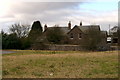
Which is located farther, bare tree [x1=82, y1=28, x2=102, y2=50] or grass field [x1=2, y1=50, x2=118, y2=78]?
bare tree [x1=82, y1=28, x2=102, y2=50]

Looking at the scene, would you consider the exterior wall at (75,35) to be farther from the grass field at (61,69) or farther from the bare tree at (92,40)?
the grass field at (61,69)

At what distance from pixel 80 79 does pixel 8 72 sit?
12.3 feet

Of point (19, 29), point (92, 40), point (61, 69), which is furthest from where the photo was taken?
point (19, 29)

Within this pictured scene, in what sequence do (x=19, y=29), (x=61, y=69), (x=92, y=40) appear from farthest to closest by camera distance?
1. (x=19, y=29)
2. (x=92, y=40)
3. (x=61, y=69)

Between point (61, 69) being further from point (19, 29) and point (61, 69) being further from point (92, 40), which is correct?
point (19, 29)

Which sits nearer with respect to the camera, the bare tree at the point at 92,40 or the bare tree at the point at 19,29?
the bare tree at the point at 92,40

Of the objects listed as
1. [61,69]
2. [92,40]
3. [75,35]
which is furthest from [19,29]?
[61,69]

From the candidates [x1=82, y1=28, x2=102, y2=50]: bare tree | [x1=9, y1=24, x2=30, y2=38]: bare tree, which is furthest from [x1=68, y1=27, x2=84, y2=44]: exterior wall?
[x1=82, y1=28, x2=102, y2=50]: bare tree

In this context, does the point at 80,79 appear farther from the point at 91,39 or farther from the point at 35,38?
the point at 35,38

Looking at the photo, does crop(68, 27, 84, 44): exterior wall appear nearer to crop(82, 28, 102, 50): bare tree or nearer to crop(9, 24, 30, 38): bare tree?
crop(9, 24, 30, 38): bare tree

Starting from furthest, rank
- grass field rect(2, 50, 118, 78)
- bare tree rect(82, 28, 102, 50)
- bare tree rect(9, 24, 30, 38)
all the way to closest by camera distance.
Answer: bare tree rect(9, 24, 30, 38) < bare tree rect(82, 28, 102, 50) < grass field rect(2, 50, 118, 78)

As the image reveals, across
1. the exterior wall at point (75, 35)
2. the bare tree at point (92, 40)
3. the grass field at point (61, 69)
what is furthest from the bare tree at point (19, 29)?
the grass field at point (61, 69)

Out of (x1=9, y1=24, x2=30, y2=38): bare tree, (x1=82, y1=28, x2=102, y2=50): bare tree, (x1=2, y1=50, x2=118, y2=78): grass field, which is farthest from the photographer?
(x1=9, y1=24, x2=30, y2=38): bare tree

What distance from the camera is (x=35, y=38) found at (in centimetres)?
5256
